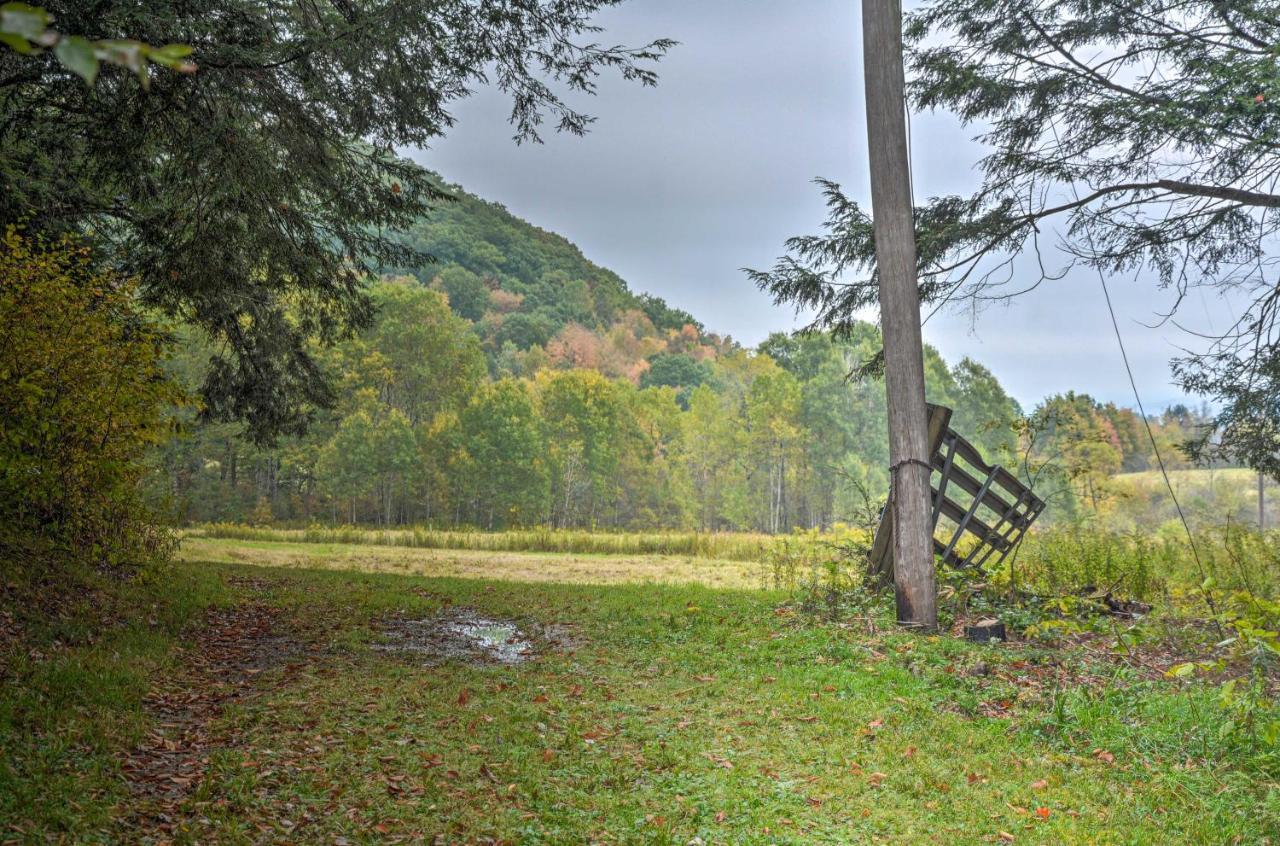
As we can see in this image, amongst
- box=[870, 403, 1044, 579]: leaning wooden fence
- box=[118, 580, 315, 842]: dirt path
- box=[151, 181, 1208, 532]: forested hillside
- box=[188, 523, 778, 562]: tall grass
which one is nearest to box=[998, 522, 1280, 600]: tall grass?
box=[870, 403, 1044, 579]: leaning wooden fence

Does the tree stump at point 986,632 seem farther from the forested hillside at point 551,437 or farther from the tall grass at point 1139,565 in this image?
the forested hillside at point 551,437

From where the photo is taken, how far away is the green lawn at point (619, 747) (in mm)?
3705

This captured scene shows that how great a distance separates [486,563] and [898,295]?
1303cm

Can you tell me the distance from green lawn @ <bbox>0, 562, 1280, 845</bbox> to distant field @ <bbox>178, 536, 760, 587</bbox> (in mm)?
7710

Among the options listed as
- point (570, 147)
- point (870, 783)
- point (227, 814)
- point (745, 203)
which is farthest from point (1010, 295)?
point (570, 147)

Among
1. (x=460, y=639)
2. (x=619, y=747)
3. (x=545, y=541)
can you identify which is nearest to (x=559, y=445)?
(x=545, y=541)

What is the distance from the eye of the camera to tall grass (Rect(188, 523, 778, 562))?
22.2 meters

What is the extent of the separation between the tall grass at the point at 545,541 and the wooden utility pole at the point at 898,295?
1373 centimetres

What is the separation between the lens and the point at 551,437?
119 feet

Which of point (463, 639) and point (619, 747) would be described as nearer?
point (619, 747)

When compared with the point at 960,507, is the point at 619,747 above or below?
below

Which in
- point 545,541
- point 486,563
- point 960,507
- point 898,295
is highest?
point 898,295

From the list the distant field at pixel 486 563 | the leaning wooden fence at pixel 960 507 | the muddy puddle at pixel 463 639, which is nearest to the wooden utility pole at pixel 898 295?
the leaning wooden fence at pixel 960 507

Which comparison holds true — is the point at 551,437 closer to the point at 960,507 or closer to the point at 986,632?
the point at 960,507
